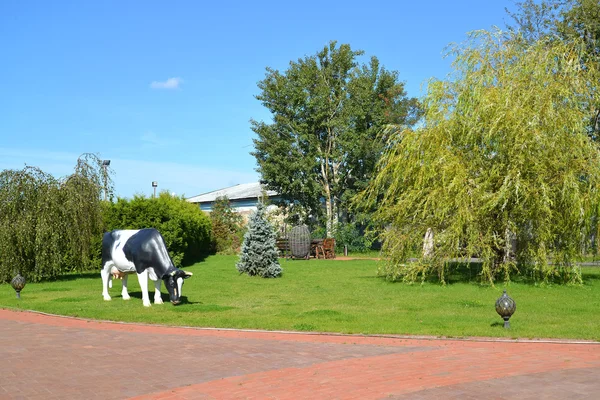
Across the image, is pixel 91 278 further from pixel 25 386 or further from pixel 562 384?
pixel 562 384

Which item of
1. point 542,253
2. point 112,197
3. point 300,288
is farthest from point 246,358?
point 112,197

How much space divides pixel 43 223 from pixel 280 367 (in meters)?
16.7

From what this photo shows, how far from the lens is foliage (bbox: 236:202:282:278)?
23.7 metres

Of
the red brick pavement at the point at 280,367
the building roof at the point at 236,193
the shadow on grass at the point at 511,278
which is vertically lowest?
the red brick pavement at the point at 280,367

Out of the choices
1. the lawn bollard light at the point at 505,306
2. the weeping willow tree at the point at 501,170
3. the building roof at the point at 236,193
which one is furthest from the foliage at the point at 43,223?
the building roof at the point at 236,193

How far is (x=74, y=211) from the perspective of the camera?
23.5 m

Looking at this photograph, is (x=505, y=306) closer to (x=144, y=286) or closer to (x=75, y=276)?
(x=144, y=286)

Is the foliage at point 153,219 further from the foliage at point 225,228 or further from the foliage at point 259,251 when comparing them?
the foliage at point 225,228

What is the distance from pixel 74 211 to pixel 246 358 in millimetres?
15997

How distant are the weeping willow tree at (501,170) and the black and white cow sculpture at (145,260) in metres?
7.70

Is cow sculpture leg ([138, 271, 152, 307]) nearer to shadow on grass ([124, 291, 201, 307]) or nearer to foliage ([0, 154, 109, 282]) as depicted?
shadow on grass ([124, 291, 201, 307])

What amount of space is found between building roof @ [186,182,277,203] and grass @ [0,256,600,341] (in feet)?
100

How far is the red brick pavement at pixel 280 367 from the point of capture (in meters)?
7.42

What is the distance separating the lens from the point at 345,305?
1546 centimetres
